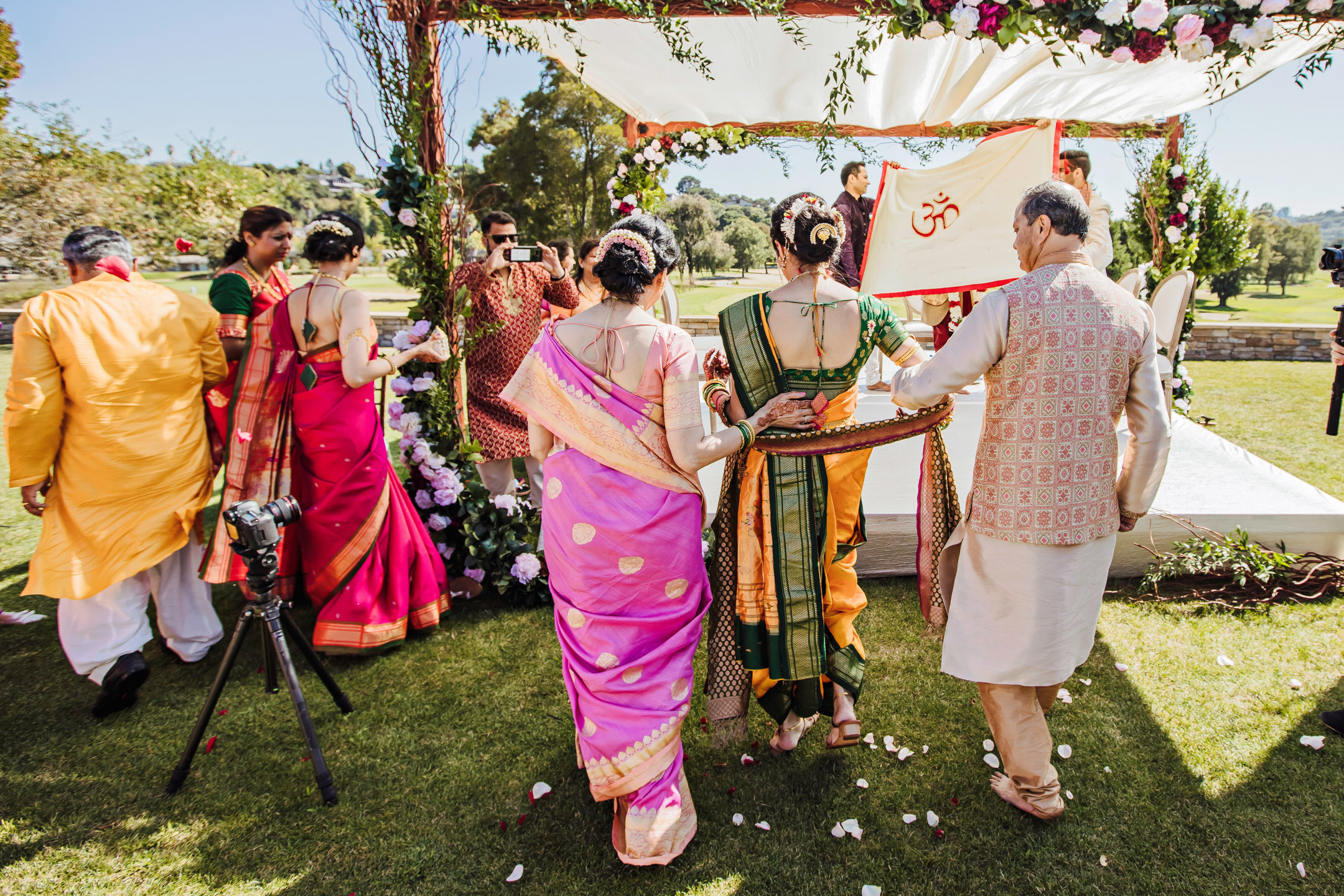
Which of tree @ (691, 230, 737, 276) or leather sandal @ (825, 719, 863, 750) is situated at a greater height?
tree @ (691, 230, 737, 276)

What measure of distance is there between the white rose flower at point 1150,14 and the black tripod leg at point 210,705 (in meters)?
3.68

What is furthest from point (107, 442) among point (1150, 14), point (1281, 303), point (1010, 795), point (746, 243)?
point (1281, 303)

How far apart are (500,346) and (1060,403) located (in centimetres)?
320

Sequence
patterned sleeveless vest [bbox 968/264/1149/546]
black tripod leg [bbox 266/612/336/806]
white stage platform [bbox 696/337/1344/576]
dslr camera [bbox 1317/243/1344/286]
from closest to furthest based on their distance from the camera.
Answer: patterned sleeveless vest [bbox 968/264/1149/546] → black tripod leg [bbox 266/612/336/806] → dslr camera [bbox 1317/243/1344/286] → white stage platform [bbox 696/337/1344/576]

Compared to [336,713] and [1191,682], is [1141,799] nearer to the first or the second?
[1191,682]

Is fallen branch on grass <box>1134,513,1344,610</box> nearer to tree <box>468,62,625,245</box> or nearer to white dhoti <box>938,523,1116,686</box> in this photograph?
white dhoti <box>938,523,1116,686</box>

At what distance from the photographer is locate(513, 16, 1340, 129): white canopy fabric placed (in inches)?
155

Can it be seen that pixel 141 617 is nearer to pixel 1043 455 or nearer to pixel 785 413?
pixel 785 413

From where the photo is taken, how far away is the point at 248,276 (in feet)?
10.4

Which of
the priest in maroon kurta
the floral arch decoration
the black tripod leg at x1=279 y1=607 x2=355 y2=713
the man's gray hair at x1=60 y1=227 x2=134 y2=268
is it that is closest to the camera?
the black tripod leg at x1=279 y1=607 x2=355 y2=713

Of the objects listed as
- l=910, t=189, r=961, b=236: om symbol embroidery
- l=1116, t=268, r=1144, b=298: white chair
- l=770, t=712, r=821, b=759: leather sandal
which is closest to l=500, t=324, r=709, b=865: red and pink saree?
l=770, t=712, r=821, b=759: leather sandal

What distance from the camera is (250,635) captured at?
330cm

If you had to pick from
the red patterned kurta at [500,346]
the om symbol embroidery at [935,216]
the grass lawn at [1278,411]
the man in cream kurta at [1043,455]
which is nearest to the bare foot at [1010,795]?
the man in cream kurta at [1043,455]

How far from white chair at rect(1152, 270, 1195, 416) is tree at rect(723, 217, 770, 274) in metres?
3.04
